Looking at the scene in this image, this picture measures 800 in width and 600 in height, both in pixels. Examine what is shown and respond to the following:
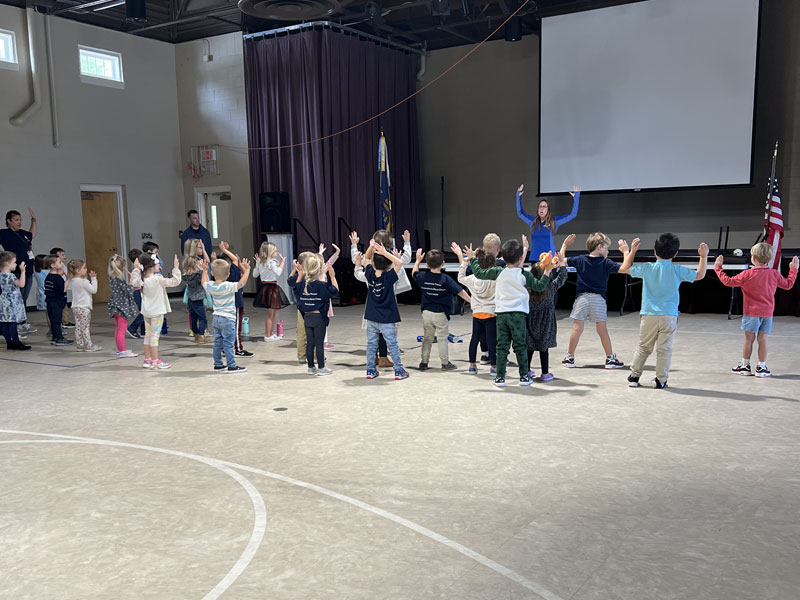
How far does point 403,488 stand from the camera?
10.6 feet

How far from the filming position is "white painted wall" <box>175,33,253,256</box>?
42.7 feet

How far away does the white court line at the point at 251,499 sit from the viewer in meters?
2.40

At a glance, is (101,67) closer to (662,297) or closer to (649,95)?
(649,95)

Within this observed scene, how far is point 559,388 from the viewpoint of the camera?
17.0 ft

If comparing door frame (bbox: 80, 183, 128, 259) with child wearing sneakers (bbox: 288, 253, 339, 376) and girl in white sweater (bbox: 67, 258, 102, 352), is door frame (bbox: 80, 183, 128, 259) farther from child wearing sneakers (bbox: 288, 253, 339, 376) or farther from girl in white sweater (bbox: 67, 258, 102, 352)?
child wearing sneakers (bbox: 288, 253, 339, 376)

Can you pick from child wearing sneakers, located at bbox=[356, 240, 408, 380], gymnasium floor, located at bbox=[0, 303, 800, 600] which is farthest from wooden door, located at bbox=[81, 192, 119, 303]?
child wearing sneakers, located at bbox=[356, 240, 408, 380]

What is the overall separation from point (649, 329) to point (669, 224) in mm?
6763

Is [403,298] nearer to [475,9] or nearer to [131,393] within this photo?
[475,9]

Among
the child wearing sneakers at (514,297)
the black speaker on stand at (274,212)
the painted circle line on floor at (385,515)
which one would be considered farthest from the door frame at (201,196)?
the painted circle line on floor at (385,515)

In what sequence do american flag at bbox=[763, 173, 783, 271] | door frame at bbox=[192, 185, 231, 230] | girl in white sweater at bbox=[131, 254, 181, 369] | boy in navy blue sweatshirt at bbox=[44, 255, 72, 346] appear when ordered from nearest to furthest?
girl in white sweater at bbox=[131, 254, 181, 369] < boy in navy blue sweatshirt at bbox=[44, 255, 72, 346] < american flag at bbox=[763, 173, 783, 271] < door frame at bbox=[192, 185, 231, 230]

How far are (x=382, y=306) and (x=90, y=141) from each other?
8.86 meters

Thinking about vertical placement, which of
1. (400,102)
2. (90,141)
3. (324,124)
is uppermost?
(400,102)

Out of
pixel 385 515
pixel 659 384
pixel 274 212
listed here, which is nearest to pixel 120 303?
pixel 274 212

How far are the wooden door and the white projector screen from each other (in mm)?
7697
